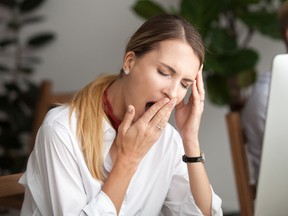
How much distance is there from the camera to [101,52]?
10.4 feet

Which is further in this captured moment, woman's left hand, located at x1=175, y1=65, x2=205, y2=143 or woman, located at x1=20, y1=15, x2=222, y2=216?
woman's left hand, located at x1=175, y1=65, x2=205, y2=143

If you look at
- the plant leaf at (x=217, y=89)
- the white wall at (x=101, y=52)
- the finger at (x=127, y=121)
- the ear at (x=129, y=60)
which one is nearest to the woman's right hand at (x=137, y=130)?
the finger at (x=127, y=121)

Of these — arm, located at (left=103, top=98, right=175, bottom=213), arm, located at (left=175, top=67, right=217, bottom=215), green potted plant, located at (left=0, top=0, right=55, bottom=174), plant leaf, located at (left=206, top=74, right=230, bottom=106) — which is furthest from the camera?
green potted plant, located at (left=0, top=0, right=55, bottom=174)

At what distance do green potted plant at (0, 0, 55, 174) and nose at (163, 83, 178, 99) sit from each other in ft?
7.05

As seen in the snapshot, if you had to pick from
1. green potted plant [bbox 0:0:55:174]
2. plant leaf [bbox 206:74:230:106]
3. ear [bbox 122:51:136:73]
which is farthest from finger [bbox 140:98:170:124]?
green potted plant [bbox 0:0:55:174]

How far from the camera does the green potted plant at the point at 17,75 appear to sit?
3186mm

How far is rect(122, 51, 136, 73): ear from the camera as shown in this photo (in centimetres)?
120

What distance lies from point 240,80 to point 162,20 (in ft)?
4.83

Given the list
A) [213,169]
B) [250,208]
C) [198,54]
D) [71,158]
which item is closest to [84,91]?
[71,158]

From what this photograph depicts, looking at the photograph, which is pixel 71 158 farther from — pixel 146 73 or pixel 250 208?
pixel 250 208

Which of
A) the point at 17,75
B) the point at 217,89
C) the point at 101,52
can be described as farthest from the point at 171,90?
the point at 17,75

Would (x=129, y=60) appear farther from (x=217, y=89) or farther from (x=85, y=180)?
(x=217, y=89)

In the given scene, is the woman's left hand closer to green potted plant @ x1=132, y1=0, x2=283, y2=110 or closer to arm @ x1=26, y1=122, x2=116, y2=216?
arm @ x1=26, y1=122, x2=116, y2=216

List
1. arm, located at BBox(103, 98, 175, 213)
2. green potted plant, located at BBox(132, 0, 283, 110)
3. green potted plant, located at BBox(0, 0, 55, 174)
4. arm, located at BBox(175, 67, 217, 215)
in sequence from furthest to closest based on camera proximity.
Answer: green potted plant, located at BBox(0, 0, 55, 174) → green potted plant, located at BBox(132, 0, 283, 110) → arm, located at BBox(175, 67, 217, 215) → arm, located at BBox(103, 98, 175, 213)
